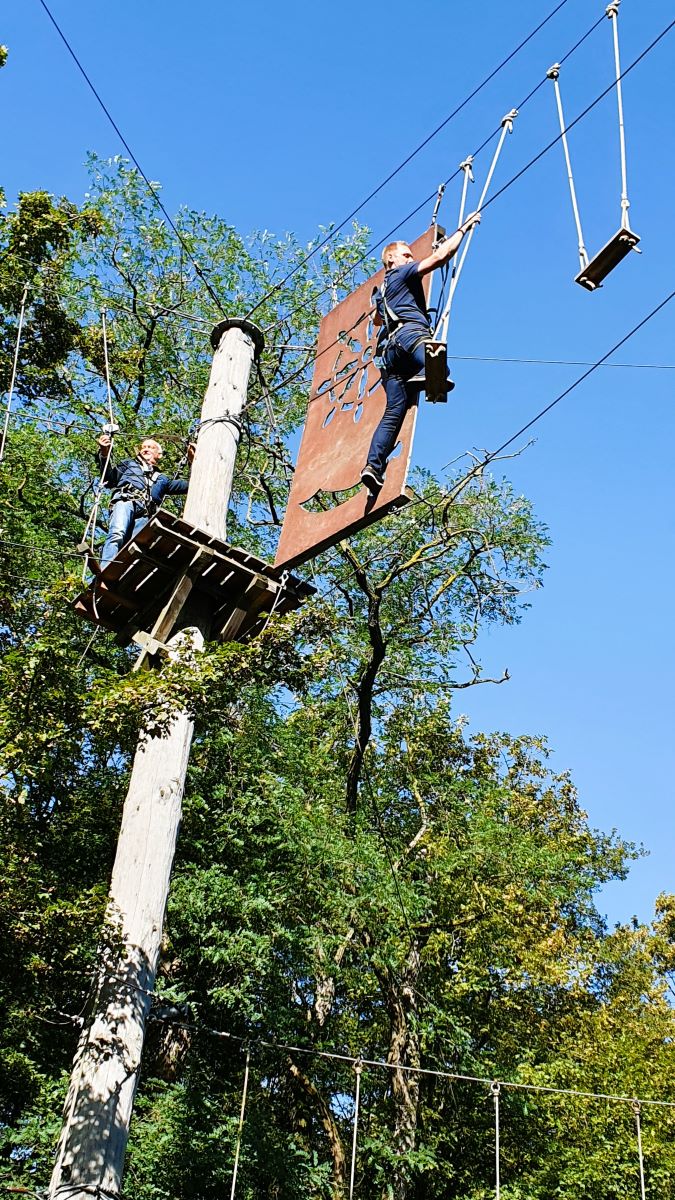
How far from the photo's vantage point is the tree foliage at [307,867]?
905 centimetres

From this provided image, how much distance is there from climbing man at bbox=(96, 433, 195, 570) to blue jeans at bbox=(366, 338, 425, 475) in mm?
1594

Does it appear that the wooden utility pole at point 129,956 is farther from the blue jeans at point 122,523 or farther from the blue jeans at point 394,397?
the blue jeans at point 394,397

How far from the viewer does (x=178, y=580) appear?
5609 millimetres

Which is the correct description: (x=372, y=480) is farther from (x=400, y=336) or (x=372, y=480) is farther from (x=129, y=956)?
(x=129, y=956)

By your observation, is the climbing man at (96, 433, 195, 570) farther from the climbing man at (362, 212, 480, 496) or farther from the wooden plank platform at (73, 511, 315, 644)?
the climbing man at (362, 212, 480, 496)

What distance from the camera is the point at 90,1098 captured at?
4457 mm

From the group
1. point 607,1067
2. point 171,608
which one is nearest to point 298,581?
point 171,608

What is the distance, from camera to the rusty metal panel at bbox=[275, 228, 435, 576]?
4969mm

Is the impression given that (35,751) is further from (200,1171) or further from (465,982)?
(465,982)

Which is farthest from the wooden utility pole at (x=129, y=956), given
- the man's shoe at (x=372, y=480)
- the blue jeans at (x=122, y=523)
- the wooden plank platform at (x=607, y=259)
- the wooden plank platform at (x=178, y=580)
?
the wooden plank platform at (x=607, y=259)

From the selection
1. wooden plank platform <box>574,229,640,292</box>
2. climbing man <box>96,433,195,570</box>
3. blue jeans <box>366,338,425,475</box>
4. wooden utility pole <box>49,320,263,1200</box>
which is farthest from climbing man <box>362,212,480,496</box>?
climbing man <box>96,433,195,570</box>

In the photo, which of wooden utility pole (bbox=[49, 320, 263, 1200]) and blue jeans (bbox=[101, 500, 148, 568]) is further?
blue jeans (bbox=[101, 500, 148, 568])

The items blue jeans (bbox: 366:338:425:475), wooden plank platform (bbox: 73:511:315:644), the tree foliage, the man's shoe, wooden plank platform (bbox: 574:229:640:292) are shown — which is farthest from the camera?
the tree foliage

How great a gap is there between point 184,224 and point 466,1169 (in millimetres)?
11806
